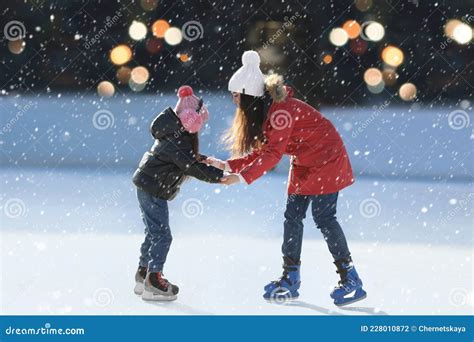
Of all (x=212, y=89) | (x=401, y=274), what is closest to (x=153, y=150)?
Result: (x=401, y=274)

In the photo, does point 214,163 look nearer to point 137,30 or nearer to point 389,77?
point 389,77

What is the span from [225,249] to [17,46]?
22.8ft

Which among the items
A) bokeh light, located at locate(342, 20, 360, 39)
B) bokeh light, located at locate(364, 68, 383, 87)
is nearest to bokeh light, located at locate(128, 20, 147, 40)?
bokeh light, located at locate(342, 20, 360, 39)

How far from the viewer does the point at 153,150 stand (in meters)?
3.34

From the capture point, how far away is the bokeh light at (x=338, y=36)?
972 cm

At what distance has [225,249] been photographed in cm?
443

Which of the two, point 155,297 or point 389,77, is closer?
point 155,297

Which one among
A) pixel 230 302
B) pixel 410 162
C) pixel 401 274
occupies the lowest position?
pixel 230 302

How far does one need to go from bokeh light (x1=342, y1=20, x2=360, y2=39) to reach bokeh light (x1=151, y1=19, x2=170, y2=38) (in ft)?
8.18

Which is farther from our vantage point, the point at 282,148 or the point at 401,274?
the point at 401,274

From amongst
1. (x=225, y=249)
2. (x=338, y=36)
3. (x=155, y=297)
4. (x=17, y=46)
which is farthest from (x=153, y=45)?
(x=155, y=297)

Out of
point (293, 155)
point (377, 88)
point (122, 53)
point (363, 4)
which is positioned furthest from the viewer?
point (122, 53)

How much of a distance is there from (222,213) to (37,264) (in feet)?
5.87

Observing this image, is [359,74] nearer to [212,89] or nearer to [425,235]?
[212,89]
